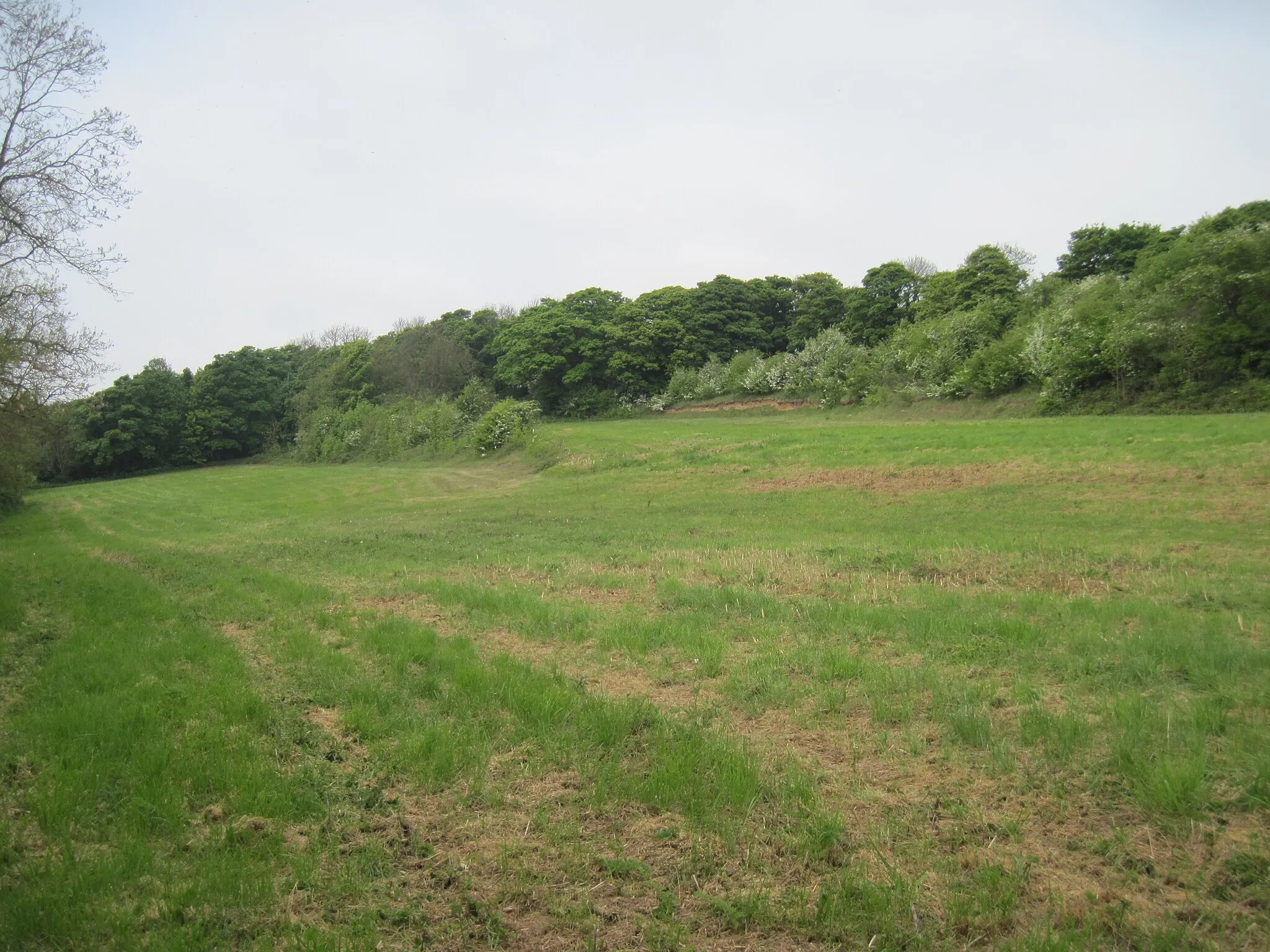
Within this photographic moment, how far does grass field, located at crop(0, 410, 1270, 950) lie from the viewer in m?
3.90

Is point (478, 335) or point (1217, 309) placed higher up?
point (478, 335)

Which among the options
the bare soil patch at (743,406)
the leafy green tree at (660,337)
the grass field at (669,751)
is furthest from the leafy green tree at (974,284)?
the grass field at (669,751)

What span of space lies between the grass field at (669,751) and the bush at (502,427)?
36.0 metres

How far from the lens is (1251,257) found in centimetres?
3225

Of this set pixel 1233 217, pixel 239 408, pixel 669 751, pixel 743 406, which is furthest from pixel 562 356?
pixel 669 751

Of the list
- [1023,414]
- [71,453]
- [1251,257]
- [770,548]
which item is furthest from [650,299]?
[770,548]

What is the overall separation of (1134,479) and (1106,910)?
57.6ft

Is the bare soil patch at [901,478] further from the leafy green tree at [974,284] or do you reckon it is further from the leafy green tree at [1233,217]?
the leafy green tree at [974,284]

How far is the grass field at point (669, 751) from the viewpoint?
3904 mm

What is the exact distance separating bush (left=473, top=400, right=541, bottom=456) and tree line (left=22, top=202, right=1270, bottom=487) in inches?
13.9

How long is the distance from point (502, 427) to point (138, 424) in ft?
175

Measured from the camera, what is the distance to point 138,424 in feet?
262

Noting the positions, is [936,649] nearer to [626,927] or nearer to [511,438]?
[626,927]

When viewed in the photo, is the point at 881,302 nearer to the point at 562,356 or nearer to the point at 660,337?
the point at 660,337
